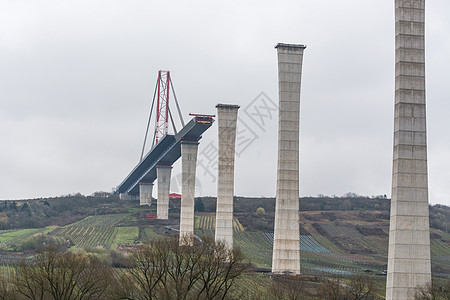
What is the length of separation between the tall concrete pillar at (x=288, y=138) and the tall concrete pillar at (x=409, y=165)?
27.7m

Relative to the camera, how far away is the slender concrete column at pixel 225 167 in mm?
112125

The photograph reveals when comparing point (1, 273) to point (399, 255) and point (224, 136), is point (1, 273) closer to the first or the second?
point (224, 136)

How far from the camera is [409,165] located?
62.6 m

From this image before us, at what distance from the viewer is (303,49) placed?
9144cm

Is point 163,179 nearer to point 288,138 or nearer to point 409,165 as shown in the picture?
point 288,138

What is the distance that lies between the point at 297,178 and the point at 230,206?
79.1ft

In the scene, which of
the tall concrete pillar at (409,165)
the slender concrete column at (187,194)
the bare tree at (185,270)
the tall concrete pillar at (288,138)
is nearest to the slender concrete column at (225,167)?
the tall concrete pillar at (288,138)

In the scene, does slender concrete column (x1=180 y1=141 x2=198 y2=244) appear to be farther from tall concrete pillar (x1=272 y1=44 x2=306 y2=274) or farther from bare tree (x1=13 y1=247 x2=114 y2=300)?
bare tree (x1=13 y1=247 x2=114 y2=300)

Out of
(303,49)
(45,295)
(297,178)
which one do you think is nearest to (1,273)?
(45,295)

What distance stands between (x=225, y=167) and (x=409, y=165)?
2029 inches

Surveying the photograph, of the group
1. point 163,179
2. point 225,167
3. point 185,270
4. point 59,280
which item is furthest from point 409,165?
point 163,179

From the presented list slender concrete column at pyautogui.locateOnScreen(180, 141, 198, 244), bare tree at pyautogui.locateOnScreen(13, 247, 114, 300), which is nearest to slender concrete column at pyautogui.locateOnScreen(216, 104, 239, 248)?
slender concrete column at pyautogui.locateOnScreen(180, 141, 198, 244)

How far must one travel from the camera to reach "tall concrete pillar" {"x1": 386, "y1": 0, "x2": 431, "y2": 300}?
2436 inches

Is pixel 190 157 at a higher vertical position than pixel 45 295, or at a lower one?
higher
